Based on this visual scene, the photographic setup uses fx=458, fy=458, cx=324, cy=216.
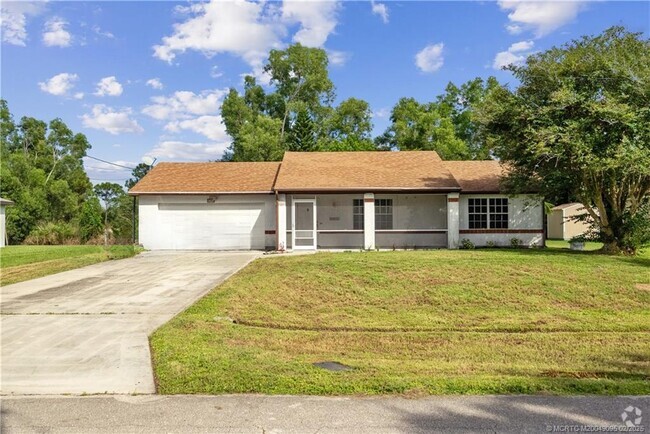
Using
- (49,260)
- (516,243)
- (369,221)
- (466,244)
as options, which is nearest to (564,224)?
(516,243)

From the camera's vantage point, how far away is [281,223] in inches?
777

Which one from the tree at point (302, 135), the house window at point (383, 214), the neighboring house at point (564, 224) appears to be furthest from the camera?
the tree at point (302, 135)

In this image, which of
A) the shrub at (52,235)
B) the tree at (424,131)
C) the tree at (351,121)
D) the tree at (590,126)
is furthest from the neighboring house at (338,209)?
the tree at (351,121)

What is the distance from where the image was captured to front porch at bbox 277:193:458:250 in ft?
66.2

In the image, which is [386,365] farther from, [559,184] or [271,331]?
[559,184]

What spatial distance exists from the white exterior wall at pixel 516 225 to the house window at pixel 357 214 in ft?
14.5

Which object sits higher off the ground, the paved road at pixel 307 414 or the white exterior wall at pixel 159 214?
the white exterior wall at pixel 159 214

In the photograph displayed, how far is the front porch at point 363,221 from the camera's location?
20.2 meters

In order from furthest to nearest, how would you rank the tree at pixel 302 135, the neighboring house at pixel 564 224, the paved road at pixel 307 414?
the tree at pixel 302 135 < the neighboring house at pixel 564 224 < the paved road at pixel 307 414

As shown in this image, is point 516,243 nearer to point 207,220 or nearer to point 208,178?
point 207,220

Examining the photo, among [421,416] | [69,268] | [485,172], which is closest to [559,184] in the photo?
[485,172]

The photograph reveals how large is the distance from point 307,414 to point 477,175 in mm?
19668

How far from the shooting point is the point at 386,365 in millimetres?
5973

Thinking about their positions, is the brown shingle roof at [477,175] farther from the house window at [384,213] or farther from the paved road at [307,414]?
the paved road at [307,414]
